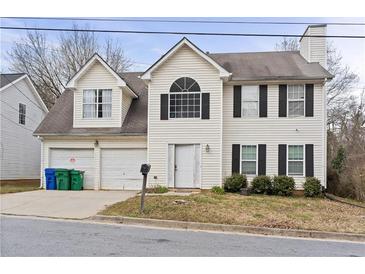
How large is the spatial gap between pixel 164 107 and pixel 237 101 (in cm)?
→ 345

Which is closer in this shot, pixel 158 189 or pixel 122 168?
pixel 158 189

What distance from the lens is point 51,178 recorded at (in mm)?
16984

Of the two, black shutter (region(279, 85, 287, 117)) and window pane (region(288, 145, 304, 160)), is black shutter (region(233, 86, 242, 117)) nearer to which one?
black shutter (region(279, 85, 287, 117))

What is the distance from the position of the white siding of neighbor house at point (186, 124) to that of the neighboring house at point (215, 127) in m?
0.05

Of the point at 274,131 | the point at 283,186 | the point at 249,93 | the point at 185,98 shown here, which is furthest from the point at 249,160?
Result: the point at 185,98

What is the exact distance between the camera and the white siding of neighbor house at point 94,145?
17016mm

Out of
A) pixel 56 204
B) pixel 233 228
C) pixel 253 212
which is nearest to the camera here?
pixel 233 228

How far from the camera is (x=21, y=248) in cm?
654

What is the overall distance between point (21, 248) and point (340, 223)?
8.00 m

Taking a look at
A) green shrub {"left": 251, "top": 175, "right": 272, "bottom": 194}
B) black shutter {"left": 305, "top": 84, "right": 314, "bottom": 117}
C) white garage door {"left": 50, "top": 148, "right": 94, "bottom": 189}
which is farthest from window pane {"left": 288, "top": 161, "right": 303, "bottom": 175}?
white garage door {"left": 50, "top": 148, "right": 94, "bottom": 189}

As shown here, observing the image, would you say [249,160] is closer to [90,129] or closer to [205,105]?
[205,105]

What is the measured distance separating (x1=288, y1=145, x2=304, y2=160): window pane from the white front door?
167 inches

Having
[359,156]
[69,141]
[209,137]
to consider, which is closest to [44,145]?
[69,141]

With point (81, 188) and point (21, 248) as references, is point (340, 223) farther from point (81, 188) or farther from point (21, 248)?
point (81, 188)
